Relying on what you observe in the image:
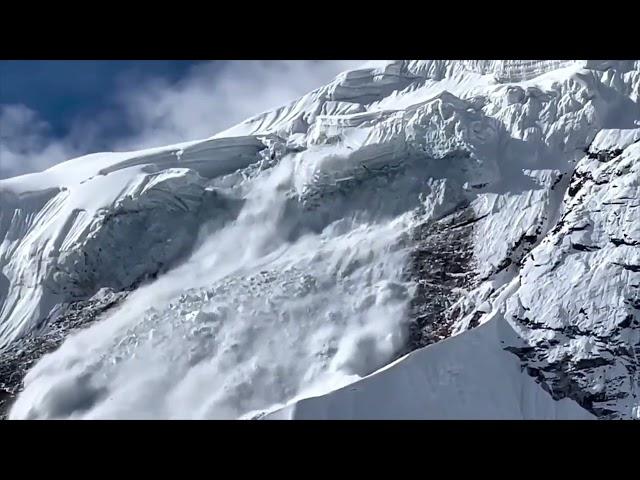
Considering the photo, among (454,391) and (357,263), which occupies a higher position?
(357,263)

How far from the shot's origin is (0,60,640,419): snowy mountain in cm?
4000

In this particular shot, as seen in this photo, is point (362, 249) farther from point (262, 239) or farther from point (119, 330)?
point (119, 330)

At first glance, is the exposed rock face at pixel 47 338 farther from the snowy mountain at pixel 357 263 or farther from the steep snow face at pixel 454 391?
the steep snow face at pixel 454 391

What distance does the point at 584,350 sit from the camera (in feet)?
131

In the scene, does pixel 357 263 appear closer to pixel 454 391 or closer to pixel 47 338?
pixel 454 391

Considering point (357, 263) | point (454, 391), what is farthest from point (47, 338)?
point (454, 391)

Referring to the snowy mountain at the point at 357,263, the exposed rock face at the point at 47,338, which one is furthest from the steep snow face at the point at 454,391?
the exposed rock face at the point at 47,338

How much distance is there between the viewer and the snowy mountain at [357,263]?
40.0 m

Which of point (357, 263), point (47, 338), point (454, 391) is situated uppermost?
point (357, 263)

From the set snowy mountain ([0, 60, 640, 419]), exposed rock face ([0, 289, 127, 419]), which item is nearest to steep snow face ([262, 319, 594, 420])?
snowy mountain ([0, 60, 640, 419])

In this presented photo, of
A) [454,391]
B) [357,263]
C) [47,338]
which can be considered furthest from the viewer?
[47,338]

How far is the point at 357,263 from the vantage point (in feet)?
150
